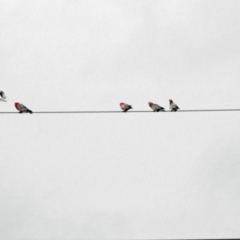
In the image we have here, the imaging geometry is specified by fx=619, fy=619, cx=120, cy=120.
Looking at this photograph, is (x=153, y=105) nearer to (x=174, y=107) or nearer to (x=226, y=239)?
(x=174, y=107)

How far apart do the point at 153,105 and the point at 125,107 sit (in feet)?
5.05

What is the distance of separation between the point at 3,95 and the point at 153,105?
811 cm

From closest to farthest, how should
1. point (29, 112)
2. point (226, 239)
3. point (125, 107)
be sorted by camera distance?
1. point (226, 239)
2. point (29, 112)
3. point (125, 107)

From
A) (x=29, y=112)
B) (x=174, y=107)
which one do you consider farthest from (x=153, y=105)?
(x=29, y=112)

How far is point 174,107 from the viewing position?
33.5m

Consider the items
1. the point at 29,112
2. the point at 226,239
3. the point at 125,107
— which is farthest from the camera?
the point at 125,107

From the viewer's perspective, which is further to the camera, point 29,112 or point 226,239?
point 29,112

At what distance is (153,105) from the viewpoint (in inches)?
1335

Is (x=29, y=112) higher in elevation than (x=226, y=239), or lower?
higher

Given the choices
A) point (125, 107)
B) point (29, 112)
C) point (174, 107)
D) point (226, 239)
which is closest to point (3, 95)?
point (29, 112)

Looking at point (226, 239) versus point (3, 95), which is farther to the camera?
point (3, 95)

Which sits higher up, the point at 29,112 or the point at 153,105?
the point at 153,105

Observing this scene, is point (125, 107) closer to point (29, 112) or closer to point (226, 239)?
point (29, 112)

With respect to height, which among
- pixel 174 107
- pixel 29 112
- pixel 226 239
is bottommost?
pixel 226 239
